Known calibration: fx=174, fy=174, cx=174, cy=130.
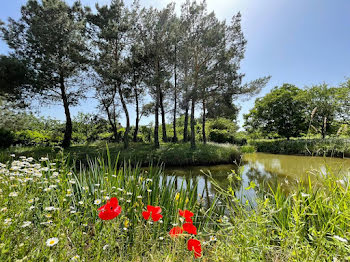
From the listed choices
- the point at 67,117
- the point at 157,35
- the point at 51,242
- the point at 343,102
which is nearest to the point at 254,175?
the point at 51,242

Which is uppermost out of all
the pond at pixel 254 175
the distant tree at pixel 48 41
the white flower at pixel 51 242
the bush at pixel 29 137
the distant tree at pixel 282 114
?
the distant tree at pixel 48 41

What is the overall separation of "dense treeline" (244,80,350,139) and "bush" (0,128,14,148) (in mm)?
23945

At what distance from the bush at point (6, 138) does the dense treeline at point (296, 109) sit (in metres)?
23.9

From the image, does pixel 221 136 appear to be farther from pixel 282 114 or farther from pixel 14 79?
pixel 14 79

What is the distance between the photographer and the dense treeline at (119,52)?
11461 millimetres

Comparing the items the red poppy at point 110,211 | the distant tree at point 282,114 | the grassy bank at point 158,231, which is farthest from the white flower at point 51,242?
the distant tree at point 282,114

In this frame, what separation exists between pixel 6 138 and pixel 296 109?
27744 millimetres

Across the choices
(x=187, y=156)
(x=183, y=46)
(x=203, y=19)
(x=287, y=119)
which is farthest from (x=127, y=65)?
(x=287, y=119)

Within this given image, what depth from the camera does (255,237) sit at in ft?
3.79

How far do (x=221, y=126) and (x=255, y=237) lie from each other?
23.3 meters

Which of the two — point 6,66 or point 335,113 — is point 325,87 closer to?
point 335,113

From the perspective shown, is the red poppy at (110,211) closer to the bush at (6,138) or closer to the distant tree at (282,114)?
the bush at (6,138)

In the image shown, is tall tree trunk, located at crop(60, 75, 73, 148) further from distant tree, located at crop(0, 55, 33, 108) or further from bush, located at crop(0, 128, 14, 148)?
bush, located at crop(0, 128, 14, 148)

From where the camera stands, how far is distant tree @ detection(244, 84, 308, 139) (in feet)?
67.2
